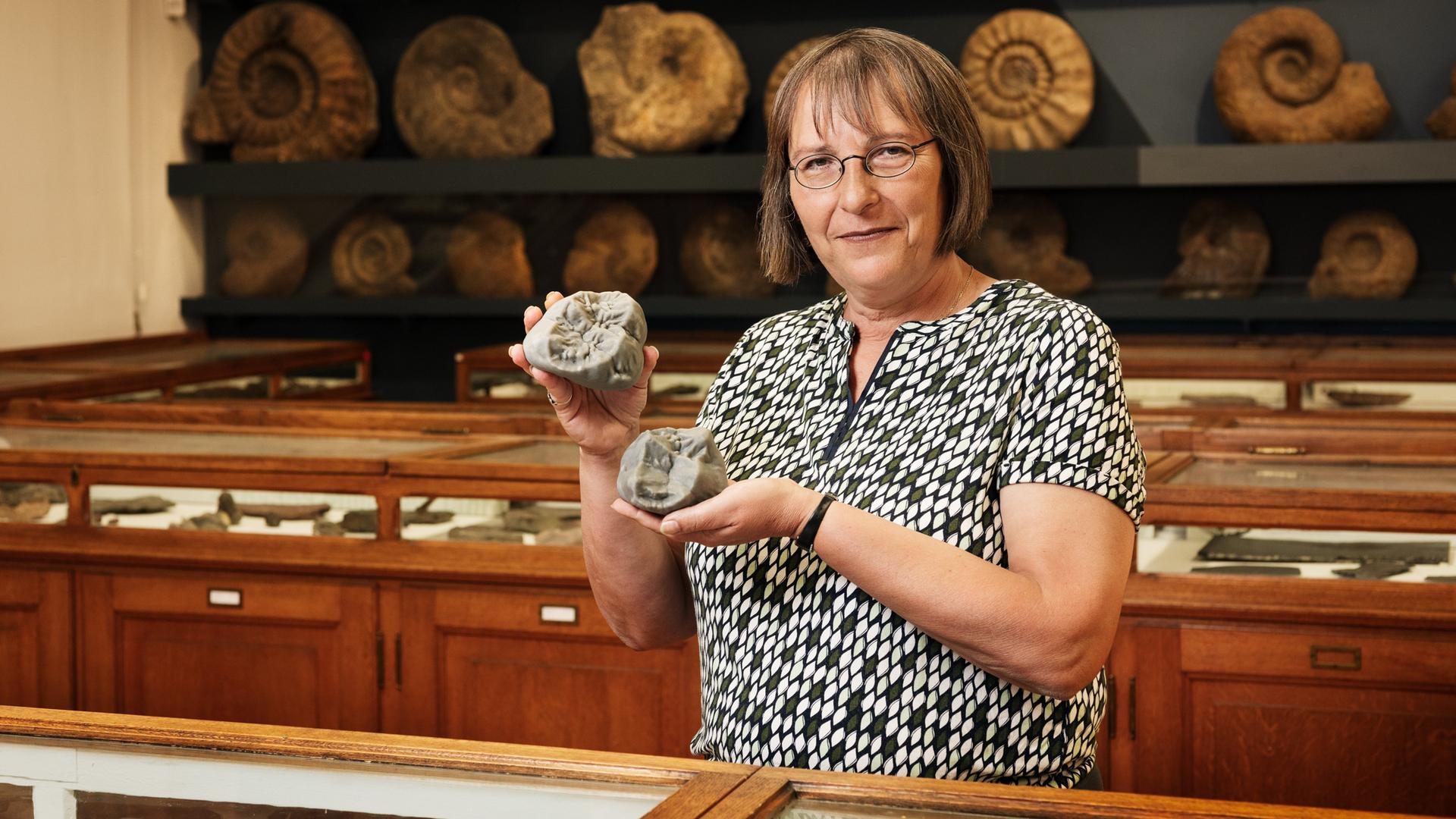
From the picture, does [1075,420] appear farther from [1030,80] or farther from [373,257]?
[373,257]

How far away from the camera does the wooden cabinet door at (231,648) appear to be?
10.4 feet

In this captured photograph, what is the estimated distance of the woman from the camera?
4.27 feet

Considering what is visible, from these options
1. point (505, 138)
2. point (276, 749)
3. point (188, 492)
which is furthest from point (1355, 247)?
point (276, 749)

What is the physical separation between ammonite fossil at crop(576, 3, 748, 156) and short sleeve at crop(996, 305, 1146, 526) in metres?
5.22

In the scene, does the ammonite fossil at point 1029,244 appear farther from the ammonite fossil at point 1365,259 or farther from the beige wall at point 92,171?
the beige wall at point 92,171

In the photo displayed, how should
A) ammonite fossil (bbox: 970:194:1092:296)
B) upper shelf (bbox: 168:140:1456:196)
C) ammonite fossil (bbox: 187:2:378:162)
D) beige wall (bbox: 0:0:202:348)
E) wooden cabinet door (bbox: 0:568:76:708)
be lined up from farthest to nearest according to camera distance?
ammonite fossil (bbox: 187:2:378:162), ammonite fossil (bbox: 970:194:1092:296), beige wall (bbox: 0:0:202:348), upper shelf (bbox: 168:140:1456:196), wooden cabinet door (bbox: 0:568:76:708)

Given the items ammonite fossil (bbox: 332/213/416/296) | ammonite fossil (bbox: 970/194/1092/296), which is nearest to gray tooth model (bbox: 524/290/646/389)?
ammonite fossil (bbox: 970/194/1092/296)

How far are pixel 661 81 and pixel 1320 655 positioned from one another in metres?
4.42

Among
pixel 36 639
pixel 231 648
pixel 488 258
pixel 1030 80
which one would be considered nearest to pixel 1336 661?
pixel 231 648

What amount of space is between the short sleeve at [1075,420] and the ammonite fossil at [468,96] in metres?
5.66

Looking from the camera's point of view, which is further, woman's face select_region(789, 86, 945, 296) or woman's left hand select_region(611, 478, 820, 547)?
woman's face select_region(789, 86, 945, 296)

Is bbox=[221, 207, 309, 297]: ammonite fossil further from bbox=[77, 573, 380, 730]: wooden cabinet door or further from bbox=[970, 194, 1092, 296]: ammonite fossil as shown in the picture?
bbox=[77, 573, 380, 730]: wooden cabinet door

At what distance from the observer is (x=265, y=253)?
7.26 metres

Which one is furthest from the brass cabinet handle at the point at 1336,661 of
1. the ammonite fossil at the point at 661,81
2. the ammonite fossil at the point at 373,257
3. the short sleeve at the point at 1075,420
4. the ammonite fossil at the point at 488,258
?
the ammonite fossil at the point at 373,257
